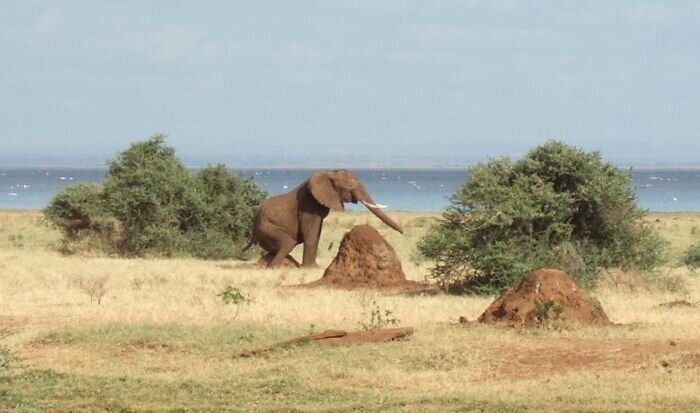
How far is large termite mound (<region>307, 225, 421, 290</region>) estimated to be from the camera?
22219mm

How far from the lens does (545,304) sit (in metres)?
15.8

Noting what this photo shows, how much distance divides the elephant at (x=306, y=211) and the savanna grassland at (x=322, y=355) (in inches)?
194

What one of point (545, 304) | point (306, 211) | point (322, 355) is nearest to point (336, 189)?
point (306, 211)

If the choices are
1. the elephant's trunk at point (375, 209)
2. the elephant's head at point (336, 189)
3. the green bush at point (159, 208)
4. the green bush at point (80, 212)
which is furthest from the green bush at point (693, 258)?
the green bush at point (80, 212)

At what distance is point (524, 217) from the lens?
21.1 metres

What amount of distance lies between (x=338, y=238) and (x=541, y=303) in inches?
971

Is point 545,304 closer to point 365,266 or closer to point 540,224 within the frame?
point 540,224

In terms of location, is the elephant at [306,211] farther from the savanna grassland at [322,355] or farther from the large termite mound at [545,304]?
the large termite mound at [545,304]

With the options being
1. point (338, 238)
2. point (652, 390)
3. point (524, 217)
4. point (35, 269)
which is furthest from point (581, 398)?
point (338, 238)

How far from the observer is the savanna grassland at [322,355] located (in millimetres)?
12047

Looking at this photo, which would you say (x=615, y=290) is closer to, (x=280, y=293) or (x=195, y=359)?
(x=280, y=293)

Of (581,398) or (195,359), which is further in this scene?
(195,359)

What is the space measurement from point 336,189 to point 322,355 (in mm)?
12392

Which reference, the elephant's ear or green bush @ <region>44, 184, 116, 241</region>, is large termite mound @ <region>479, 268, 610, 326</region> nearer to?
the elephant's ear
